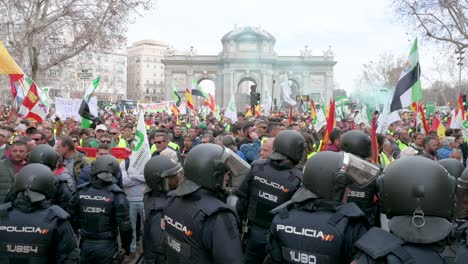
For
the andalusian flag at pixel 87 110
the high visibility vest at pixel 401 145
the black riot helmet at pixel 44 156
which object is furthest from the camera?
the andalusian flag at pixel 87 110

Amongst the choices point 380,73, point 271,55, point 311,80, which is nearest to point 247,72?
point 271,55

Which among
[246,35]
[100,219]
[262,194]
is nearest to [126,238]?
[100,219]

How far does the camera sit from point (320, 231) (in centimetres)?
301

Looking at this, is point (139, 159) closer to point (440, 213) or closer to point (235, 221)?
point (235, 221)

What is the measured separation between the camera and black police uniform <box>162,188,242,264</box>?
3.04 m

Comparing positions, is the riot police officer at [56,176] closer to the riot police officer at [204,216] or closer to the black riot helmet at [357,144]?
the riot police officer at [204,216]

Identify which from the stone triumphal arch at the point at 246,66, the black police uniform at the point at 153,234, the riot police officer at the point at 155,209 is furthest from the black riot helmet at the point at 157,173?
the stone triumphal arch at the point at 246,66

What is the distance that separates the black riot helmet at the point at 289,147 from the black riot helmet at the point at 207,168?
1.47 m

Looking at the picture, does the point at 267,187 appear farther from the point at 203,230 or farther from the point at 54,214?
the point at 54,214

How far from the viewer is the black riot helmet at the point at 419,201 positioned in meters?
2.37

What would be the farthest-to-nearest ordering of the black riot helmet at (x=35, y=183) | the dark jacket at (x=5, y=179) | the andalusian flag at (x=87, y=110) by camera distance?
1. the andalusian flag at (x=87, y=110)
2. the dark jacket at (x=5, y=179)
3. the black riot helmet at (x=35, y=183)

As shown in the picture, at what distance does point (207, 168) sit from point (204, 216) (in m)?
0.35

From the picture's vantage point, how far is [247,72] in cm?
8175

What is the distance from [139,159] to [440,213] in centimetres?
534
